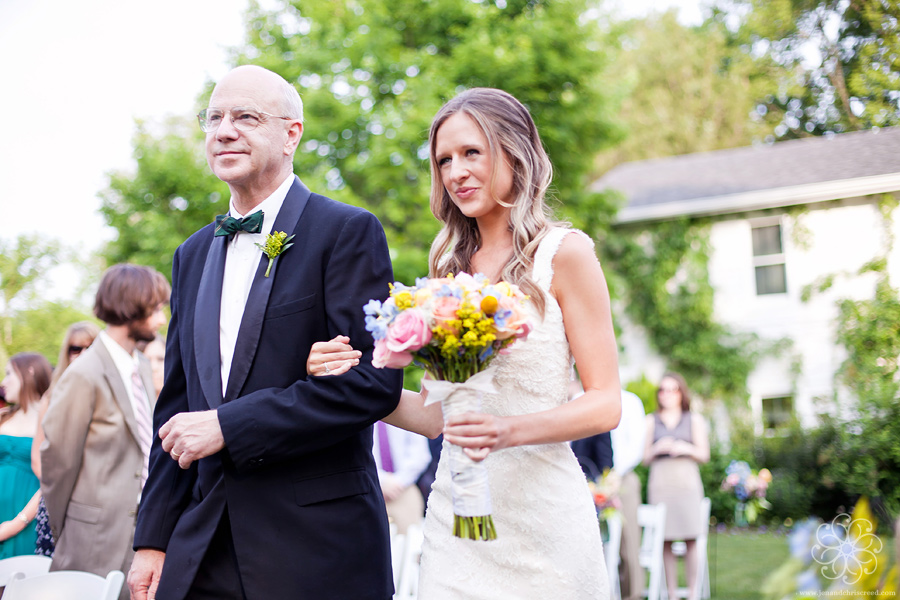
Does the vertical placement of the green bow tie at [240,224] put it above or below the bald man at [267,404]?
above

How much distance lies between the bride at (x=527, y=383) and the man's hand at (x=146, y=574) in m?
0.86

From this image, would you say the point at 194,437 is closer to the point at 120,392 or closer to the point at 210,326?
the point at 210,326

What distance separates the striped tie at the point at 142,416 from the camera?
4.76 meters

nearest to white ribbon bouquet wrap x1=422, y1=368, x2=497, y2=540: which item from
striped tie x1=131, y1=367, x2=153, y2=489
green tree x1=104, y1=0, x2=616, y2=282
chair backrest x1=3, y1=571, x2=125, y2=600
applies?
chair backrest x1=3, y1=571, x2=125, y2=600

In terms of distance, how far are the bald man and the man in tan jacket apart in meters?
2.11

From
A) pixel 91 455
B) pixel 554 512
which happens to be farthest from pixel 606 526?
pixel 554 512

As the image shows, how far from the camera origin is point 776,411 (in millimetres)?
18000

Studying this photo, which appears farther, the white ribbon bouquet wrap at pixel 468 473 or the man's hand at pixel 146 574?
the man's hand at pixel 146 574

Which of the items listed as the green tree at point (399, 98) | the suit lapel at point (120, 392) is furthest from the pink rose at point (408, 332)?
the green tree at point (399, 98)

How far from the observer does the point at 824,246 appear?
17.6 meters

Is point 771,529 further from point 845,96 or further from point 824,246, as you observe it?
point 845,96

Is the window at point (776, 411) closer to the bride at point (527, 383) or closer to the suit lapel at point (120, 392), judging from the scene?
the suit lapel at point (120, 392)

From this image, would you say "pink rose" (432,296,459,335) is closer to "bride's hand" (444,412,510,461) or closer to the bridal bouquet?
the bridal bouquet

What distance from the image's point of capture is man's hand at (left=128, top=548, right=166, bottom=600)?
2564 mm
